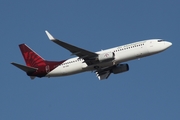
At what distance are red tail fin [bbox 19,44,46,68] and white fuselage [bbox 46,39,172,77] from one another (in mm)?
4910

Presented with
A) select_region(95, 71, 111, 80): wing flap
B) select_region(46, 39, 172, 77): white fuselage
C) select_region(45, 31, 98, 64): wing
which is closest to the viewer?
select_region(45, 31, 98, 64): wing

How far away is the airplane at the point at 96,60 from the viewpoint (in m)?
65.9

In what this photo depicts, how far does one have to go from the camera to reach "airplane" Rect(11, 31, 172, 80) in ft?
216

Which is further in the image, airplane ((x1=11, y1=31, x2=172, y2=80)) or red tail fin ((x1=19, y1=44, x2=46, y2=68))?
red tail fin ((x1=19, y1=44, x2=46, y2=68))

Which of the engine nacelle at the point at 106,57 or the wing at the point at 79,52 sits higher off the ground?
the wing at the point at 79,52

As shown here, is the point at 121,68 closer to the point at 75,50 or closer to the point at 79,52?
the point at 79,52

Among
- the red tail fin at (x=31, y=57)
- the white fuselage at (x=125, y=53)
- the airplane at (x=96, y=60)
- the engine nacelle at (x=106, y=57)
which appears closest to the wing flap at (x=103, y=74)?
the airplane at (x=96, y=60)

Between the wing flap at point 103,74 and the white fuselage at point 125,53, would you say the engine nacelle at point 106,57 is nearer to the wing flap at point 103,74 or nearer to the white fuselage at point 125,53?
the white fuselage at point 125,53

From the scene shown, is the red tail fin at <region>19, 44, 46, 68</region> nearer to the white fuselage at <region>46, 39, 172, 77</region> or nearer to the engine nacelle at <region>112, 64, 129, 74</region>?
the white fuselage at <region>46, 39, 172, 77</region>

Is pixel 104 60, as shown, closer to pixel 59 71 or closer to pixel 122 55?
pixel 122 55

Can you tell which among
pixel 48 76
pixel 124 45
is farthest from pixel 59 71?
pixel 124 45

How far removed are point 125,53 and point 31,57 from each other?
16.9m

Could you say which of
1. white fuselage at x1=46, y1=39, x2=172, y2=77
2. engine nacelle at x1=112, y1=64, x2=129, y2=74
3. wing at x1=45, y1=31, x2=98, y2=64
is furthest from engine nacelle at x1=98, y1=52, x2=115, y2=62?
engine nacelle at x1=112, y1=64, x2=129, y2=74

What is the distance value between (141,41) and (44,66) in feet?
53.0
